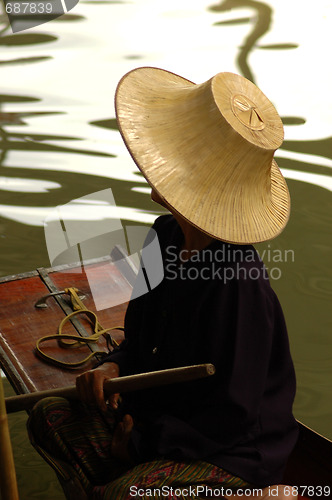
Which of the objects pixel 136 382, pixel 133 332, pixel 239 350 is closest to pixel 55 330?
pixel 133 332

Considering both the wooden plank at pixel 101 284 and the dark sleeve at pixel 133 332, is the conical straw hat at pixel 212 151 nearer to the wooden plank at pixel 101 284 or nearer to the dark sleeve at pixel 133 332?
the dark sleeve at pixel 133 332

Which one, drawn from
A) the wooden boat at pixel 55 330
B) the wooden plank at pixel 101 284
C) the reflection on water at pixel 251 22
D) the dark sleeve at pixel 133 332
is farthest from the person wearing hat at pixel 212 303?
the reflection on water at pixel 251 22

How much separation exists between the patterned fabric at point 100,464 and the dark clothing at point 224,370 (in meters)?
0.03

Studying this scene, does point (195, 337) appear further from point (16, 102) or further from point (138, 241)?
point (16, 102)

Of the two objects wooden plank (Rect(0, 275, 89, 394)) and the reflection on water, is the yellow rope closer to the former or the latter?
wooden plank (Rect(0, 275, 89, 394))

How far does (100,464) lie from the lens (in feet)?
6.01

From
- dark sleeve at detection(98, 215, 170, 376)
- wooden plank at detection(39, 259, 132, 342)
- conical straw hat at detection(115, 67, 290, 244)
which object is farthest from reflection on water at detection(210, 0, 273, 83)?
conical straw hat at detection(115, 67, 290, 244)

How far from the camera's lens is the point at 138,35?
5.95 m

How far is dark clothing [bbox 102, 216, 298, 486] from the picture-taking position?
1.65 metres

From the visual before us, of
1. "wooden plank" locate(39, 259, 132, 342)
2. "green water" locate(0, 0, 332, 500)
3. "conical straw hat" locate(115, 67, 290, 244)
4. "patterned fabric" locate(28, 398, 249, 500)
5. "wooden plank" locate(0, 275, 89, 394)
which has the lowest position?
"green water" locate(0, 0, 332, 500)

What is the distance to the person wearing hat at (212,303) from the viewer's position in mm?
1638

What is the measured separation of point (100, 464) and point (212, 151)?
2.57 feet

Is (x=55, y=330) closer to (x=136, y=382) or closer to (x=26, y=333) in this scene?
(x=26, y=333)

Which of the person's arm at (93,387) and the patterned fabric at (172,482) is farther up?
the person's arm at (93,387)
